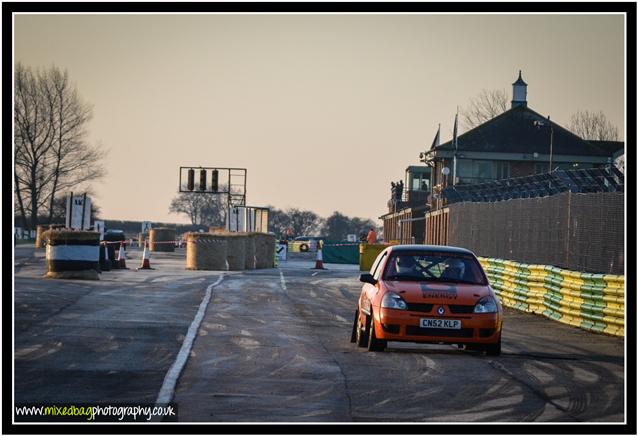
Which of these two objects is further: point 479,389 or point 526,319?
point 526,319

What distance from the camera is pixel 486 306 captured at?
48.4ft

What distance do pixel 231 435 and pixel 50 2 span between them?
476cm

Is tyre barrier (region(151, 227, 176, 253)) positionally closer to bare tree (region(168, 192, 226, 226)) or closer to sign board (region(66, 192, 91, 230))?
sign board (region(66, 192, 91, 230))

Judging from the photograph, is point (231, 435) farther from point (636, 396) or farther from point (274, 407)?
point (636, 396)

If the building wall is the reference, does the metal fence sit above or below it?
below

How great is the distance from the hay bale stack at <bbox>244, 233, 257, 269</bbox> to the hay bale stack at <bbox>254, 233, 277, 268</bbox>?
79 centimetres

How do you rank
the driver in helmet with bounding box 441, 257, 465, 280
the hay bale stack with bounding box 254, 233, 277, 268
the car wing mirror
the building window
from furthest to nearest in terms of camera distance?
the building window < the hay bale stack with bounding box 254, 233, 277, 268 < the driver in helmet with bounding box 441, 257, 465, 280 < the car wing mirror

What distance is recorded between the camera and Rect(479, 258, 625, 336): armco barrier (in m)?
18.4

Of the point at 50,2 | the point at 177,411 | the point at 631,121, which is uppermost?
the point at 50,2

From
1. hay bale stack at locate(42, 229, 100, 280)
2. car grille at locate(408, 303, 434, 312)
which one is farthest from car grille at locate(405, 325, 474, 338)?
hay bale stack at locate(42, 229, 100, 280)

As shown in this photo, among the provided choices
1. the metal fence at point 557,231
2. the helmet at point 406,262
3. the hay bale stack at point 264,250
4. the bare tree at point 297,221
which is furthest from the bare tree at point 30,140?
the bare tree at point 297,221

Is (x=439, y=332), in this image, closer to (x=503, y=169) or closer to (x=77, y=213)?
(x=77, y=213)

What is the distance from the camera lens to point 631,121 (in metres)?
12.5

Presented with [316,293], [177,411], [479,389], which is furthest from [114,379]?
[316,293]
